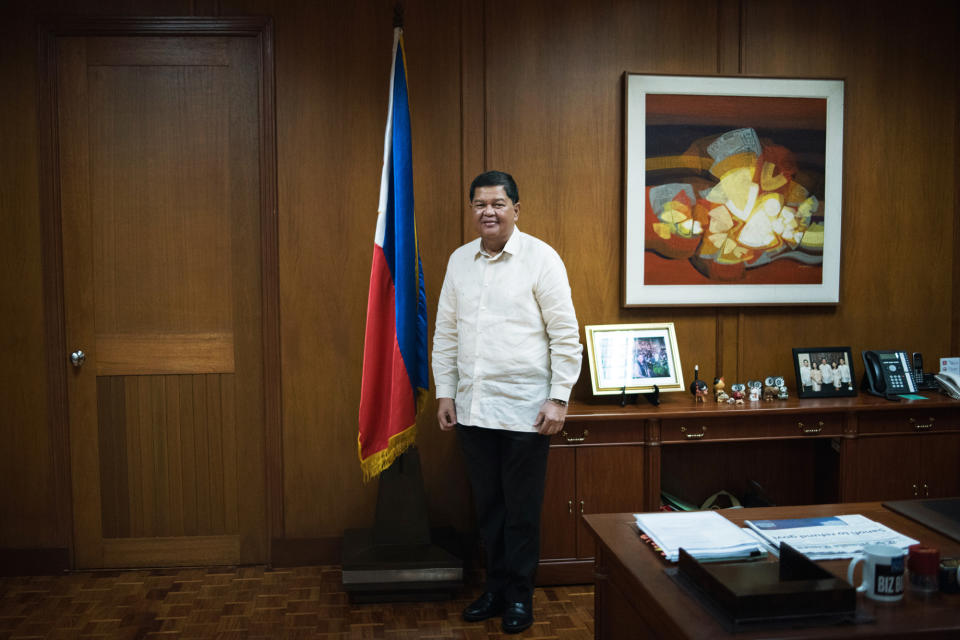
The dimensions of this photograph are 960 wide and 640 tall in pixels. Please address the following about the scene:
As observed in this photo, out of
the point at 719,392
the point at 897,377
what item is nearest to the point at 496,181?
the point at 719,392

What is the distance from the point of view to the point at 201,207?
3.21 meters

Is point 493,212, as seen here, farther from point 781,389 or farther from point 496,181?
point 781,389

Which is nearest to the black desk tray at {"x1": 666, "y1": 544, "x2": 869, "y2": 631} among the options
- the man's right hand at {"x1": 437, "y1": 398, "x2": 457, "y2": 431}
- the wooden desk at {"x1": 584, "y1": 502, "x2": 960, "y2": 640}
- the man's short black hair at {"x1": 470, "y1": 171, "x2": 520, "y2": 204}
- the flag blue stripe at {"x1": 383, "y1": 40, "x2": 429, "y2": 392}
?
the wooden desk at {"x1": 584, "y1": 502, "x2": 960, "y2": 640}

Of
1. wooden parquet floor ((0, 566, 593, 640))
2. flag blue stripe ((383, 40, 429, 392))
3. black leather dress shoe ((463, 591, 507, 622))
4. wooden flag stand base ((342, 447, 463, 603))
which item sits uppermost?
flag blue stripe ((383, 40, 429, 392))

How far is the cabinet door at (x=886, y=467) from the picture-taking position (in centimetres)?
313

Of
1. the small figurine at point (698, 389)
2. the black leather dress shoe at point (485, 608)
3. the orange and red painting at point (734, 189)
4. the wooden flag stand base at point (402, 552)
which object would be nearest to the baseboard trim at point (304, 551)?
the wooden flag stand base at point (402, 552)

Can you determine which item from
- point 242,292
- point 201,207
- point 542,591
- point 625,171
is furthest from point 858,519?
point 201,207

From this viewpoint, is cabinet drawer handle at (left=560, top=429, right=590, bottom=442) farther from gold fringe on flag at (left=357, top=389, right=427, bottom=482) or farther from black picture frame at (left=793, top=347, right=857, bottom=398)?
black picture frame at (left=793, top=347, right=857, bottom=398)

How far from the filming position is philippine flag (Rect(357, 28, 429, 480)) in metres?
2.88

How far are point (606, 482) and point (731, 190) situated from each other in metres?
1.46

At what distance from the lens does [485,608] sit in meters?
2.73

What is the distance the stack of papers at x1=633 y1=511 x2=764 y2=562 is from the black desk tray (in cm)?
16

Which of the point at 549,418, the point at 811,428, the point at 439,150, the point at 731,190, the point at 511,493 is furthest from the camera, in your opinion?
the point at 731,190

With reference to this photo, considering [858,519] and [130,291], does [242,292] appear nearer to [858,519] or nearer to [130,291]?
[130,291]
